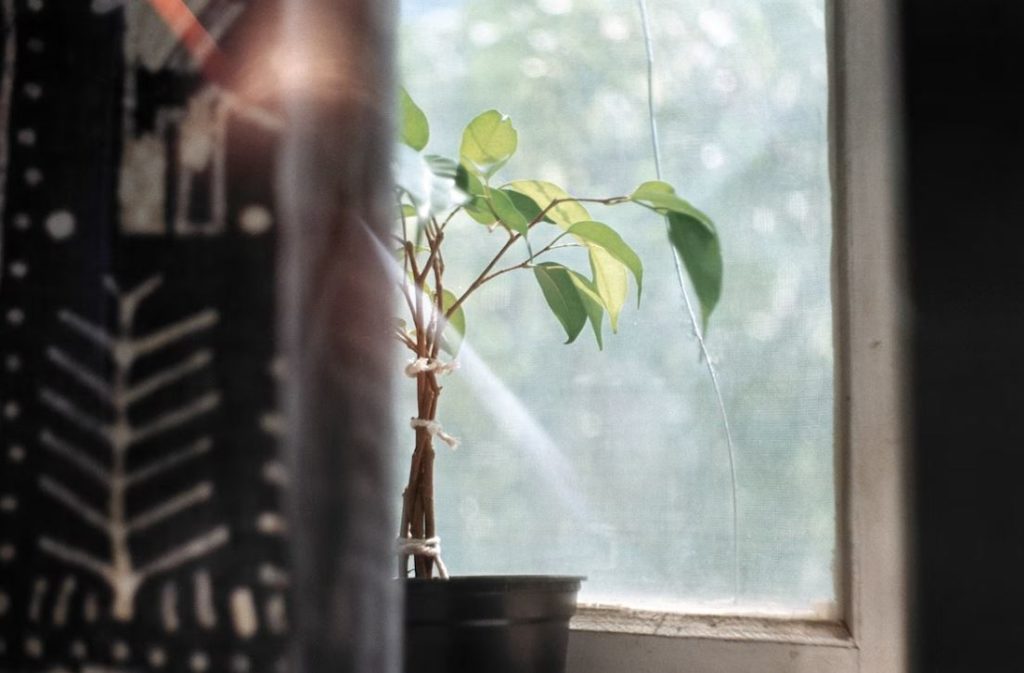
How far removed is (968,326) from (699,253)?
164 millimetres

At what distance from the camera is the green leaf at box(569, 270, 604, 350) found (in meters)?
0.71

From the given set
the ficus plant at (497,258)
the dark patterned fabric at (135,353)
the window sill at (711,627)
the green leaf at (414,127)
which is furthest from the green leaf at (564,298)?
the dark patterned fabric at (135,353)

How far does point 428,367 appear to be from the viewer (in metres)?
0.69

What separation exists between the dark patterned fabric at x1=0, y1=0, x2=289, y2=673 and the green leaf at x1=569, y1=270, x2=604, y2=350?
0.36 m

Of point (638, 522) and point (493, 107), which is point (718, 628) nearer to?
point (638, 522)

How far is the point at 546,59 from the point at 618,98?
2.6 inches

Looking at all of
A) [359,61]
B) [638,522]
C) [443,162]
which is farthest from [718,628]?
[359,61]

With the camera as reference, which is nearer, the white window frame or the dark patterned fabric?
the dark patterned fabric

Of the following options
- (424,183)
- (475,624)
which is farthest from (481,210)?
(475,624)

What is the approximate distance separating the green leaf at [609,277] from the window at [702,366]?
0.07 metres

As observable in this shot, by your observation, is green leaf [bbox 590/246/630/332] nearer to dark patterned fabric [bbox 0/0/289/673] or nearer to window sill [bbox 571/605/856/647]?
window sill [bbox 571/605/856/647]

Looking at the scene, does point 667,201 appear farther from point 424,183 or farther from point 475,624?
point 475,624

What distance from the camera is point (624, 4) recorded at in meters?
0.81

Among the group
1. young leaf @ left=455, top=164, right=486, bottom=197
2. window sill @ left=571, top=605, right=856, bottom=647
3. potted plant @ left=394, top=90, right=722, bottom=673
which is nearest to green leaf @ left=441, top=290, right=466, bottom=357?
potted plant @ left=394, top=90, right=722, bottom=673
